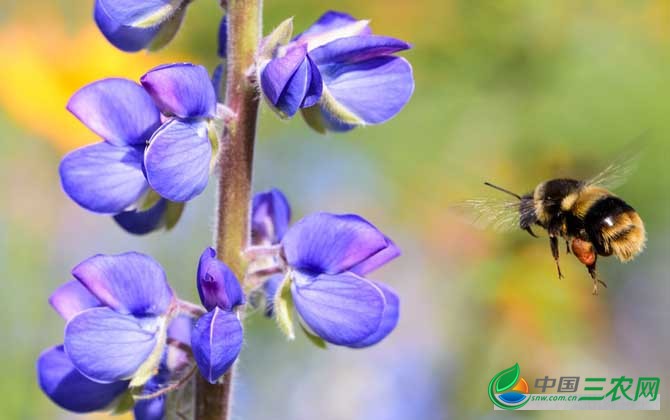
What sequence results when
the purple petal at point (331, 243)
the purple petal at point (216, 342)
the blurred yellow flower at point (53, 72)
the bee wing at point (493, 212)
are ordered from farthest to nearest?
the blurred yellow flower at point (53, 72) < the bee wing at point (493, 212) < the purple petal at point (331, 243) < the purple petal at point (216, 342)

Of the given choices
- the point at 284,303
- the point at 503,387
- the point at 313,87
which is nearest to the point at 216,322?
the point at 284,303

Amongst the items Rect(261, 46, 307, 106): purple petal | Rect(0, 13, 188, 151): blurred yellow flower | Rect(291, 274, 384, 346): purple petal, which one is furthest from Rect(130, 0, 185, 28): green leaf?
Rect(0, 13, 188, 151): blurred yellow flower

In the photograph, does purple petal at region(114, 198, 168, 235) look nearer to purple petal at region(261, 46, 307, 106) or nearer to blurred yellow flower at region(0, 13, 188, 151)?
purple petal at region(261, 46, 307, 106)

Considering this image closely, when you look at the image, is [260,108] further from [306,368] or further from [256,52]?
[306,368]

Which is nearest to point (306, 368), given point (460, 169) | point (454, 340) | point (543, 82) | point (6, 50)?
point (454, 340)

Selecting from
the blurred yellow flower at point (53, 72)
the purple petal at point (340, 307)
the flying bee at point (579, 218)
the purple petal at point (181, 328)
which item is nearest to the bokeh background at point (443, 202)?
→ the blurred yellow flower at point (53, 72)

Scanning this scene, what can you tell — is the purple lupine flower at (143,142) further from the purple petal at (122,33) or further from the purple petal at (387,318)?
the purple petal at (387,318)
